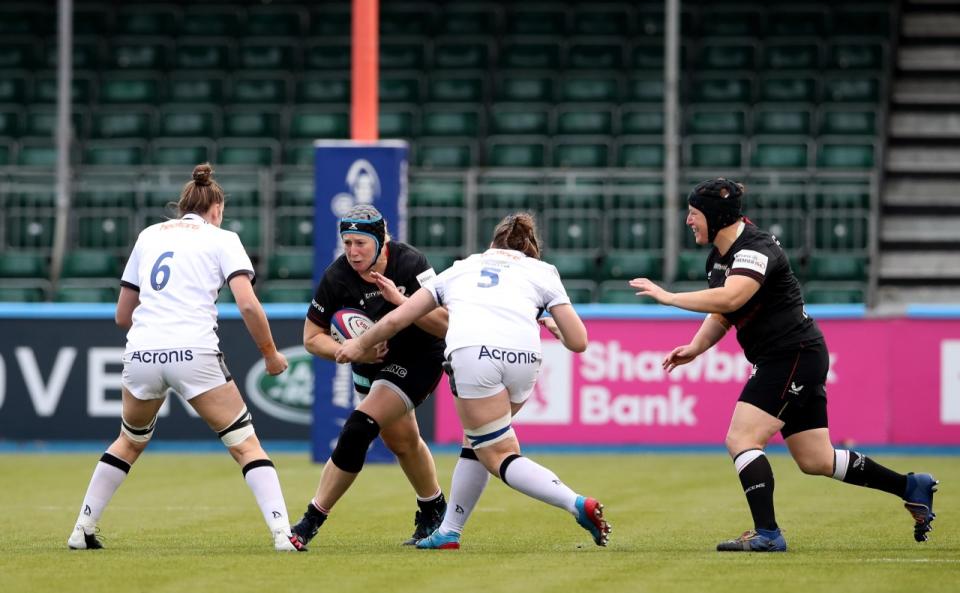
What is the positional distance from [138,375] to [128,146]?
13.9 m

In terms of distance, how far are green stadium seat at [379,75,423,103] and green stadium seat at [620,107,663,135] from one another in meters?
2.98

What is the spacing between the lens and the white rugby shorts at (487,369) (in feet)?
26.6

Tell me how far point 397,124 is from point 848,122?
243 inches

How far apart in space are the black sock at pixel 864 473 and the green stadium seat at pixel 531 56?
15.1m

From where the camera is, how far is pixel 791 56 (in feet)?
75.9

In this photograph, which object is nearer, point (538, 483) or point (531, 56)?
point (538, 483)

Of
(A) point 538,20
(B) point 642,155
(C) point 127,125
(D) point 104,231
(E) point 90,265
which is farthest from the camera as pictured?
(A) point 538,20

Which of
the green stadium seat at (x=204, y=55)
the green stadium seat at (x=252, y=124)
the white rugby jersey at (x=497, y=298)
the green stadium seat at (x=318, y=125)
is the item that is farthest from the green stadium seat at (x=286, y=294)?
the white rugby jersey at (x=497, y=298)

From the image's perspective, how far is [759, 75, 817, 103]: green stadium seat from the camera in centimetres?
2250

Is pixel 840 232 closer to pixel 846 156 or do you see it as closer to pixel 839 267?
pixel 839 267

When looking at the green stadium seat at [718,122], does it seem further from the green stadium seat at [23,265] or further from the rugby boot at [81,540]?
the rugby boot at [81,540]

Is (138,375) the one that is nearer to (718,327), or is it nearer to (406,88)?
(718,327)

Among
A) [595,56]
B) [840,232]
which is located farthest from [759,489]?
[595,56]

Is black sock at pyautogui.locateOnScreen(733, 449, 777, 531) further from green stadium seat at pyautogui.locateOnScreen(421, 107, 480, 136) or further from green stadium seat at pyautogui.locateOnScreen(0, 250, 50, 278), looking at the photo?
green stadium seat at pyautogui.locateOnScreen(421, 107, 480, 136)
